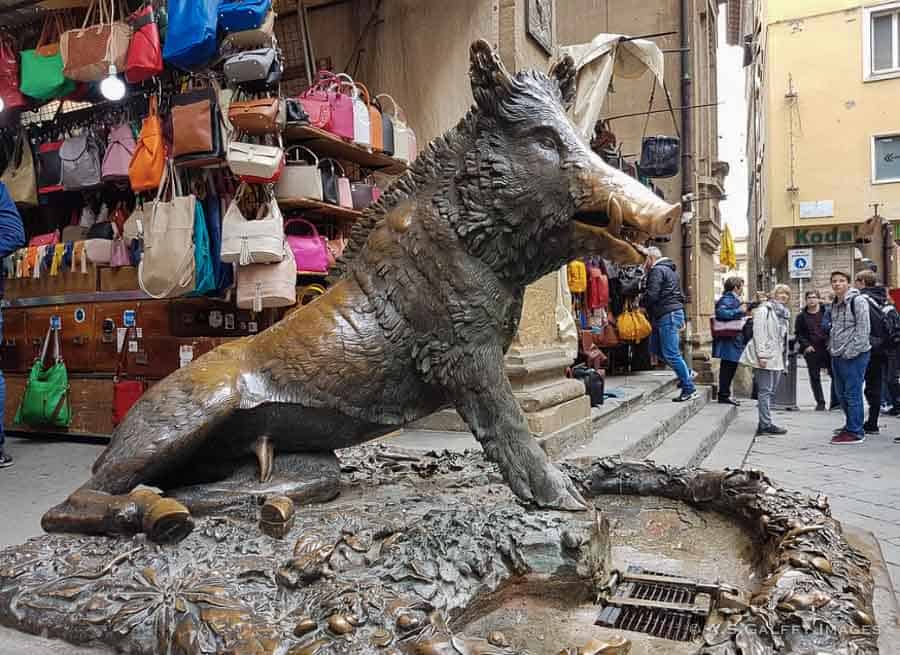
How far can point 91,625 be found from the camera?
1.42 metres

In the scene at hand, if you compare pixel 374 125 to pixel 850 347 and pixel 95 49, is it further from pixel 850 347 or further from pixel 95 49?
pixel 850 347

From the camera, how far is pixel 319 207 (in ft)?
13.3

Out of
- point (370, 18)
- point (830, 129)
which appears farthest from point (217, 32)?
point (830, 129)

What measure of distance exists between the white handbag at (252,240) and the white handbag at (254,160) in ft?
0.75

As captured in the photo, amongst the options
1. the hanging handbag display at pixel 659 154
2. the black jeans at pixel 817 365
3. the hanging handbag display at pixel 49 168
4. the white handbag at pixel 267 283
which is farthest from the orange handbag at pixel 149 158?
the black jeans at pixel 817 365

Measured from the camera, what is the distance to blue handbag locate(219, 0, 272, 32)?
3.53 metres

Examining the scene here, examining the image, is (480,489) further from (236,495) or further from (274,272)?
(274,272)

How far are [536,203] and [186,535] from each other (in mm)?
1221

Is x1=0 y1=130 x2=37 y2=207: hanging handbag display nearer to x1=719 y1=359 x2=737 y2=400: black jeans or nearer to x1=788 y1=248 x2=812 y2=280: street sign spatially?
x1=719 y1=359 x2=737 y2=400: black jeans

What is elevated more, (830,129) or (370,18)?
(830,129)

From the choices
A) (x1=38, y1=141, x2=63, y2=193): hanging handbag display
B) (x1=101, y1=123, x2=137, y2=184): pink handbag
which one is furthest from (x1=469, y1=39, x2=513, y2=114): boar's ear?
(x1=38, y1=141, x2=63, y2=193): hanging handbag display

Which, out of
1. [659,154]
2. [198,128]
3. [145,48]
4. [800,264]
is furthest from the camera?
[800,264]

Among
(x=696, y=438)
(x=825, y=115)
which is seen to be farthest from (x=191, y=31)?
(x=825, y=115)

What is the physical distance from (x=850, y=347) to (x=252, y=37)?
5.42 meters
